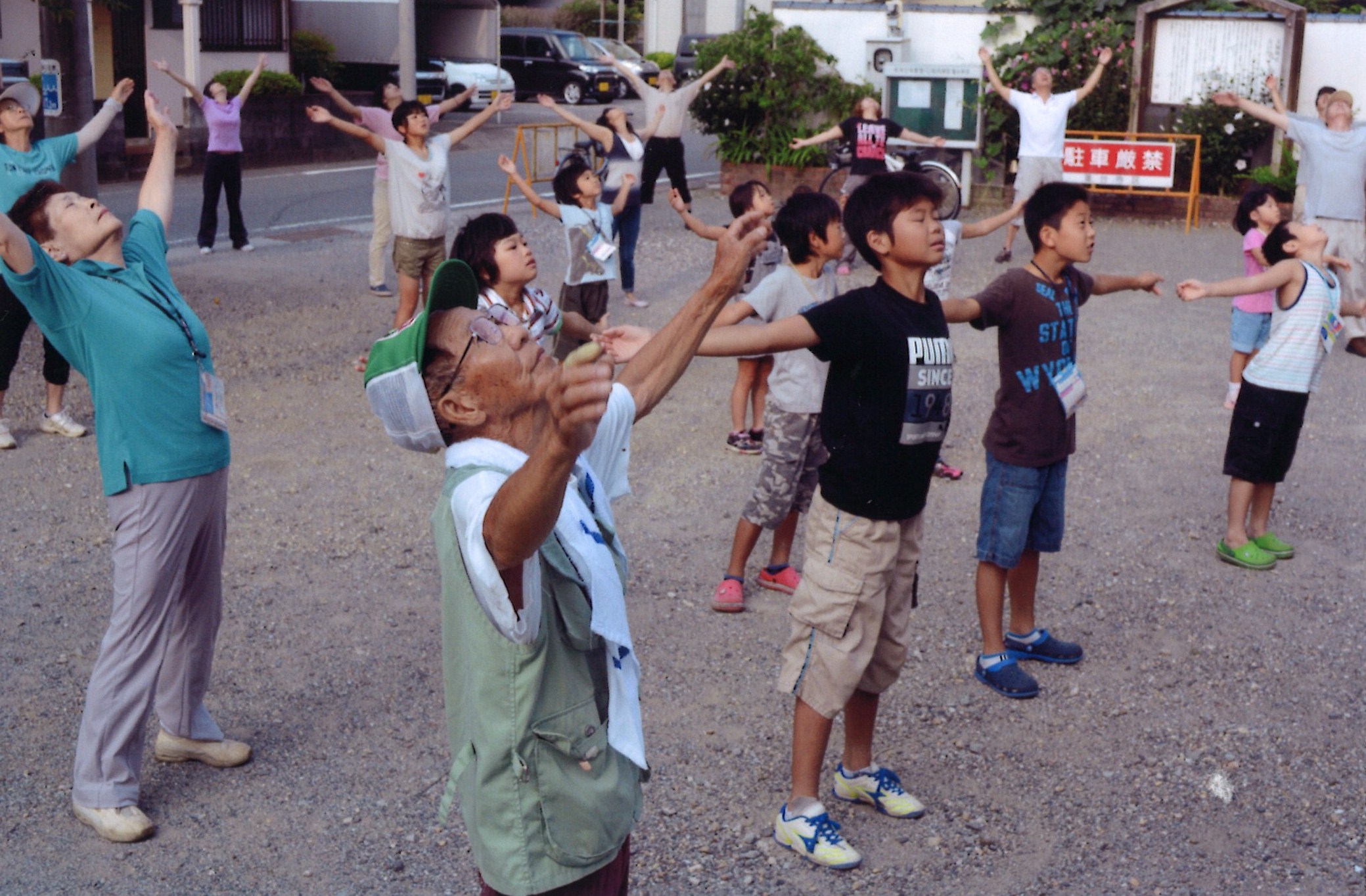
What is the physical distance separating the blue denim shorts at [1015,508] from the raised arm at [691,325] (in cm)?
235

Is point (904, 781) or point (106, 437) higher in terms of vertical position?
point (106, 437)

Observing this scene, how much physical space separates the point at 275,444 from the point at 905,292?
186 inches

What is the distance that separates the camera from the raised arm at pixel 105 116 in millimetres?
5965

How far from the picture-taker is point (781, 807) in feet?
13.8

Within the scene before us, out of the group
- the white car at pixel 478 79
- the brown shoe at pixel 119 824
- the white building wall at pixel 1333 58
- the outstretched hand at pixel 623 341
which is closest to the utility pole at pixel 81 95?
the brown shoe at pixel 119 824

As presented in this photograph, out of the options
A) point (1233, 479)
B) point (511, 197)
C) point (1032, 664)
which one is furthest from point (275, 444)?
point (511, 197)

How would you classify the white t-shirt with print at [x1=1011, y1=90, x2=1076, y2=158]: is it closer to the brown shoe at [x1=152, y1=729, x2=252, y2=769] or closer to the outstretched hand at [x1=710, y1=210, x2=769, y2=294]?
the brown shoe at [x1=152, y1=729, x2=252, y2=769]

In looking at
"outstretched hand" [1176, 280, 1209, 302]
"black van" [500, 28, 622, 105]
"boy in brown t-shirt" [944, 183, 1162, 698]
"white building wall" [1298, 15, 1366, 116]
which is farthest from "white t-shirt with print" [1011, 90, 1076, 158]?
"black van" [500, 28, 622, 105]

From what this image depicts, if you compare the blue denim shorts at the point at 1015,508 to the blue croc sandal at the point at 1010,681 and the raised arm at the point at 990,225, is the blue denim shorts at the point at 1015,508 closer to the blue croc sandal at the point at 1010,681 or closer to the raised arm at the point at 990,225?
the blue croc sandal at the point at 1010,681

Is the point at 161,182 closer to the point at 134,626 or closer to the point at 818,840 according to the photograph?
the point at 134,626

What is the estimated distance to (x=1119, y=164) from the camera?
16.5 meters

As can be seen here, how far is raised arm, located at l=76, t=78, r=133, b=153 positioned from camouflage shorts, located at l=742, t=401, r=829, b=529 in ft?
9.60

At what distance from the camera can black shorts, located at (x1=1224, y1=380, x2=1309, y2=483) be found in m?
6.15

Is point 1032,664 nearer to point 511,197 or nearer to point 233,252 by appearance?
point 233,252
